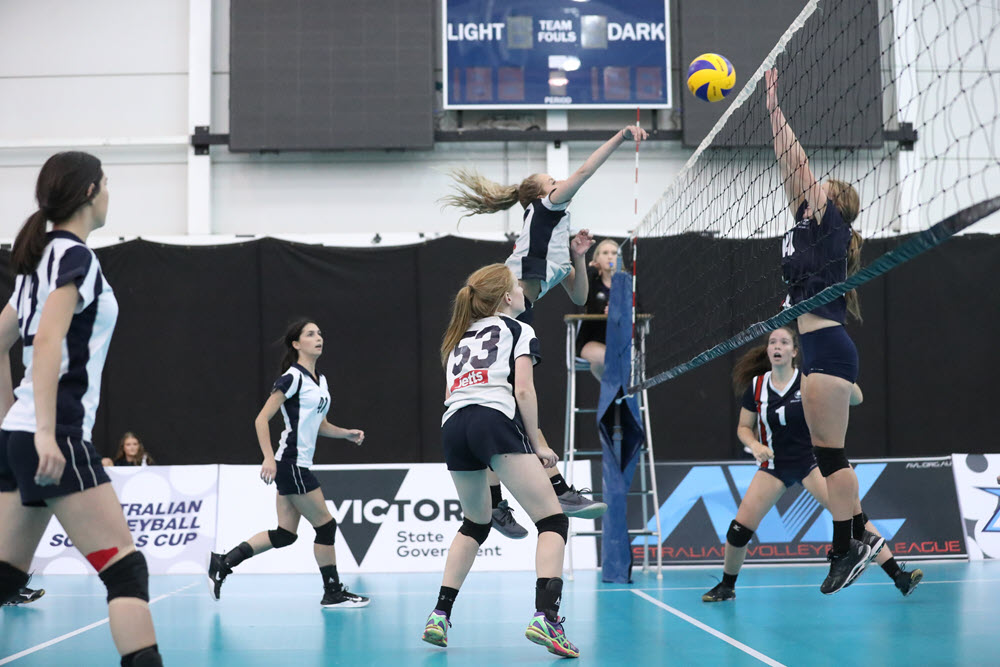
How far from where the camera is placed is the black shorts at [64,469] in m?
2.62

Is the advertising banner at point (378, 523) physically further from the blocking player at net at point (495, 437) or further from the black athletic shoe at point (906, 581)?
the blocking player at net at point (495, 437)

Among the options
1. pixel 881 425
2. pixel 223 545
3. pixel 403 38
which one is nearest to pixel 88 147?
pixel 403 38

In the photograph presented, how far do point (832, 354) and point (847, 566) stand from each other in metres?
0.99

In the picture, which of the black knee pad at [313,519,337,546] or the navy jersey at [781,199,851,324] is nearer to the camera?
the navy jersey at [781,199,851,324]

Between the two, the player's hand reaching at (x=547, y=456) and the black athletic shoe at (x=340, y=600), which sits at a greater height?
the player's hand reaching at (x=547, y=456)

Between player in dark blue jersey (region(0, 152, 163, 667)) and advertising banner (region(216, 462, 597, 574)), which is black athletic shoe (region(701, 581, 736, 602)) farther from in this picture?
player in dark blue jersey (region(0, 152, 163, 667))

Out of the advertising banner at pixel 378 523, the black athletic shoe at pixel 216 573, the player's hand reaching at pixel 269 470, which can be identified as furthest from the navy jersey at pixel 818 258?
the advertising banner at pixel 378 523

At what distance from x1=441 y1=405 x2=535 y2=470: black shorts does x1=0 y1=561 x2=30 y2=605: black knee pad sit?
1.80 m

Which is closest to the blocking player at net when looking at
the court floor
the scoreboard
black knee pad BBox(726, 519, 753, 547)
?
the court floor

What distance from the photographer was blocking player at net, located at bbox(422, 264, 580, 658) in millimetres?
4145

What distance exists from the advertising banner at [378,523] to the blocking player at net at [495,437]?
14.0 ft

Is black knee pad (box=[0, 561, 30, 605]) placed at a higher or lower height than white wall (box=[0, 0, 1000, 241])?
lower

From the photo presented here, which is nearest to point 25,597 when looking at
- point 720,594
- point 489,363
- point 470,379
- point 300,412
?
point 300,412


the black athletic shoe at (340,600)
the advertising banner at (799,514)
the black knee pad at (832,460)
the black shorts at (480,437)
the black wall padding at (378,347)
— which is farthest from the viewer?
the black wall padding at (378,347)
